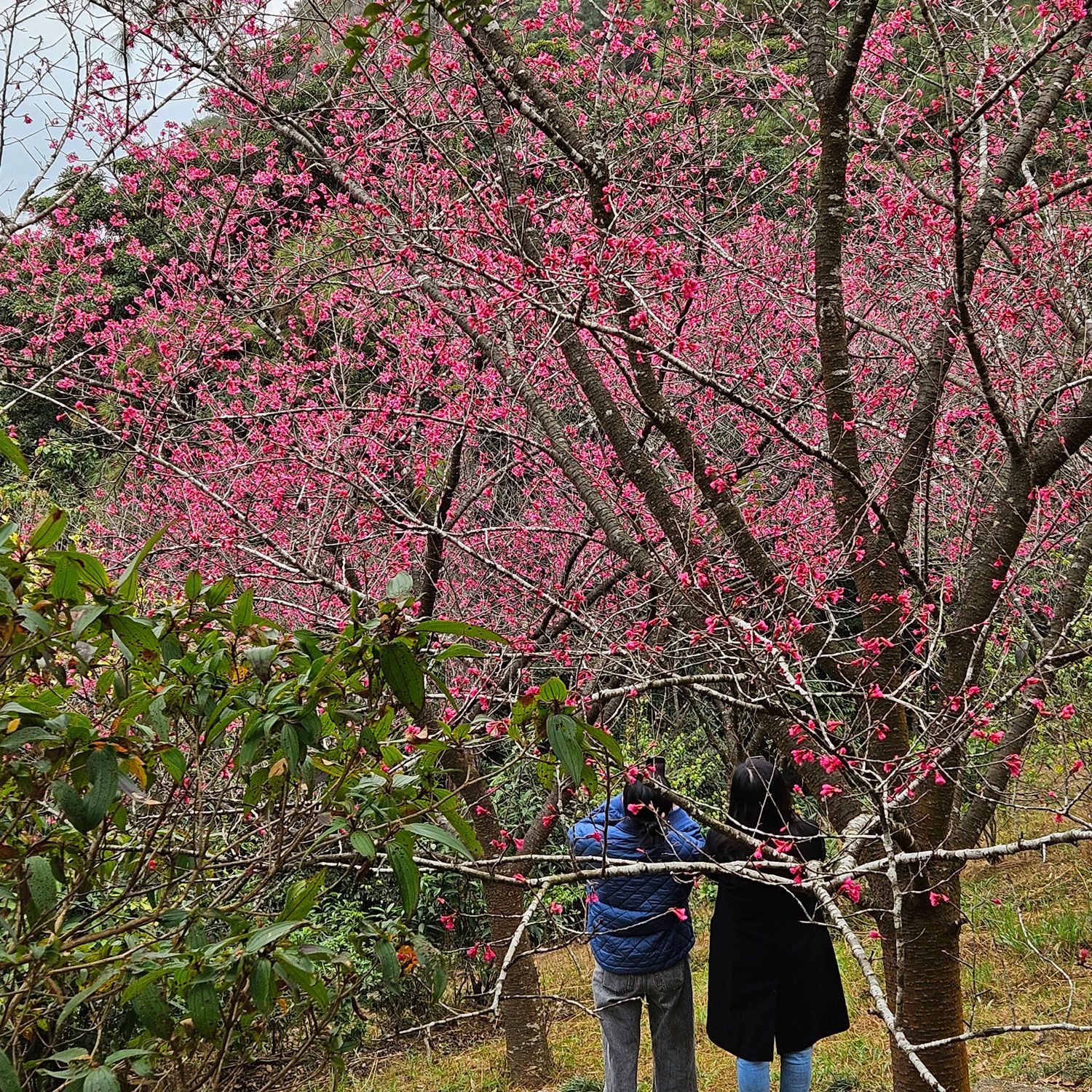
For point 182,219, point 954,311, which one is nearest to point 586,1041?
point 954,311

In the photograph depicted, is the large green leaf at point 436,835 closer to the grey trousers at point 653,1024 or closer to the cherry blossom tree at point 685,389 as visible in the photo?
the cherry blossom tree at point 685,389

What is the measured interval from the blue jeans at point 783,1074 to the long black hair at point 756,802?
85 cm

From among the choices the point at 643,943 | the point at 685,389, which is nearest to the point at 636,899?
the point at 643,943

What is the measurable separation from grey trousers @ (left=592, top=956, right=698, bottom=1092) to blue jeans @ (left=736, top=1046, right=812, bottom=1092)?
39cm

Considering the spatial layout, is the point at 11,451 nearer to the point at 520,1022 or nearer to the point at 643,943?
the point at 643,943

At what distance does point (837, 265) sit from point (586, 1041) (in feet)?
17.8

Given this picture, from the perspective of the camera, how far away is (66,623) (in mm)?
1587

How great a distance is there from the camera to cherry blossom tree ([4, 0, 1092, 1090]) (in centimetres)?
330

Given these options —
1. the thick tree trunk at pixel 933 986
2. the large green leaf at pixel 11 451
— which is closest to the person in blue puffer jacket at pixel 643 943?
the thick tree trunk at pixel 933 986

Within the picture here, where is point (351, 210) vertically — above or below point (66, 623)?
above

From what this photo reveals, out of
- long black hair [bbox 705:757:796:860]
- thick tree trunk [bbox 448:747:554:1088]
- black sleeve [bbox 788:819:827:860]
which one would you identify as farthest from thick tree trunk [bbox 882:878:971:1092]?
thick tree trunk [bbox 448:747:554:1088]

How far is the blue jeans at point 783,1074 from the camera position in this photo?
3.72m

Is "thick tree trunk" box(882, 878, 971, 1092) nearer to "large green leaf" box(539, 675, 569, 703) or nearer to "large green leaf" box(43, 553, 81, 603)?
"large green leaf" box(539, 675, 569, 703)

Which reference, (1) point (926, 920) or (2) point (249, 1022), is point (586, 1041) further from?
(2) point (249, 1022)
